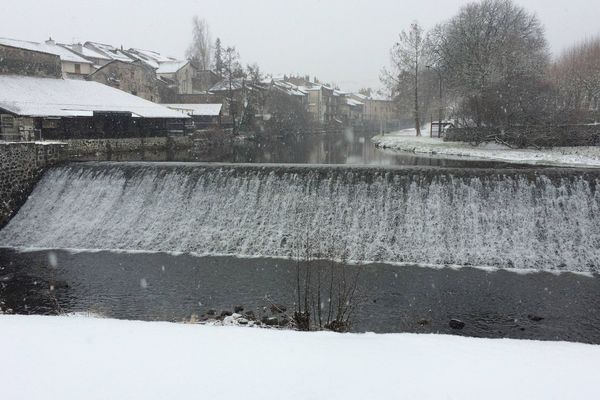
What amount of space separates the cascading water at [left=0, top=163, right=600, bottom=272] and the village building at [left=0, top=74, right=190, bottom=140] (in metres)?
9.99

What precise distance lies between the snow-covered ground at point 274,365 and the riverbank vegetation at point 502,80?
2848cm

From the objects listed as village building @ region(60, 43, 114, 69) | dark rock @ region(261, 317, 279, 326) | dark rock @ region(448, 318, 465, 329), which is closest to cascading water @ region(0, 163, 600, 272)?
dark rock @ region(448, 318, 465, 329)

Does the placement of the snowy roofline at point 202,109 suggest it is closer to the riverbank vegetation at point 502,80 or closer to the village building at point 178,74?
the village building at point 178,74

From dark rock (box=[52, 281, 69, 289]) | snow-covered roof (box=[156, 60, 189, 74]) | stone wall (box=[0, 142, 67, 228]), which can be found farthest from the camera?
snow-covered roof (box=[156, 60, 189, 74])

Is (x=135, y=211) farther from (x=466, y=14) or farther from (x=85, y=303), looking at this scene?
(x=466, y=14)

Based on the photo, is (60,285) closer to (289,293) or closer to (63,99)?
(289,293)

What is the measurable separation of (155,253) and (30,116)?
15851 mm

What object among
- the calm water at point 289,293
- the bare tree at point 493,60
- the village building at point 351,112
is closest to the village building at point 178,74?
the bare tree at point 493,60

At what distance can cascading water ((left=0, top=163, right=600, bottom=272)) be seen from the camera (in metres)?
14.0

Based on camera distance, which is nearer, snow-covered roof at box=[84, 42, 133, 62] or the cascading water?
the cascading water

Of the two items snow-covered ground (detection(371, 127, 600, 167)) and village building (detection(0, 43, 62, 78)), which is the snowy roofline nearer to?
village building (detection(0, 43, 62, 78))

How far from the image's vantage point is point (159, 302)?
Answer: 1149 centimetres

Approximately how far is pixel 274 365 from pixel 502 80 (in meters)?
34.2

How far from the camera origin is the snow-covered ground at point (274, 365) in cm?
481
